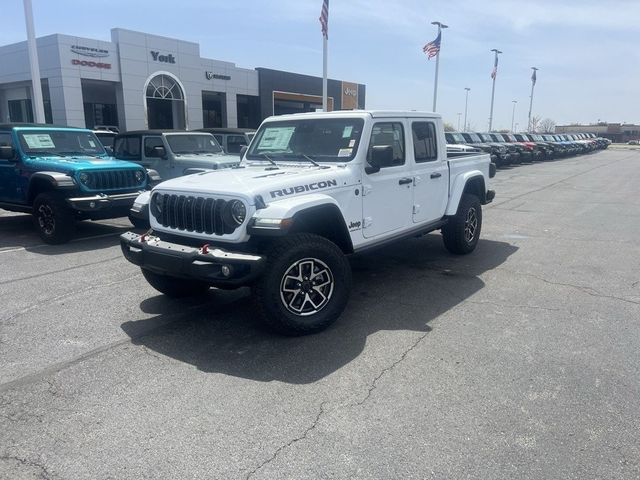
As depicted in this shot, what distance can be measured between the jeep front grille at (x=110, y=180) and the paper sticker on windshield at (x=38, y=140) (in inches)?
62.0

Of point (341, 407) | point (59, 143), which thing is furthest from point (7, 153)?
point (341, 407)

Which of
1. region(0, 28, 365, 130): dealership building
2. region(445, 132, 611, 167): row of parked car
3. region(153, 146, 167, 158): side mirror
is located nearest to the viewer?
region(153, 146, 167, 158): side mirror

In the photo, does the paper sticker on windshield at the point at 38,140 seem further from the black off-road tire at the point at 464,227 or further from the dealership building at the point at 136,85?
the dealership building at the point at 136,85

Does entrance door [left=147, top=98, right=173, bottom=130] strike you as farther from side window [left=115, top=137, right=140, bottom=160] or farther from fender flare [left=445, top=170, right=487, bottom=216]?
fender flare [left=445, top=170, right=487, bottom=216]

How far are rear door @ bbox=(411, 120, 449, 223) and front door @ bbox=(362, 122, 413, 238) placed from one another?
206 millimetres

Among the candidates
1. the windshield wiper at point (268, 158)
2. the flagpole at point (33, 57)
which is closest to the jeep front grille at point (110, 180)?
the windshield wiper at point (268, 158)

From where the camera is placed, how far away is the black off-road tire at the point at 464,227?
23.2 feet

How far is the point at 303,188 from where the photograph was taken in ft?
15.0

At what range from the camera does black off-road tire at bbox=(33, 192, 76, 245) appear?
26.4 ft

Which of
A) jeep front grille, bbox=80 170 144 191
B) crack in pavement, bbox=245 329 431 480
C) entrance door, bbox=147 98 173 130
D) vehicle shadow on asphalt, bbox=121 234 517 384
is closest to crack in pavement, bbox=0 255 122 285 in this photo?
jeep front grille, bbox=80 170 144 191

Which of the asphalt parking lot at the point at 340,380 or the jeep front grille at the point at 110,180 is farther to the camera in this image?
the jeep front grille at the point at 110,180

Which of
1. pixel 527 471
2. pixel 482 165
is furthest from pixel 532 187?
pixel 527 471

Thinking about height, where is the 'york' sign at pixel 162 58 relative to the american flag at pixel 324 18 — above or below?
below

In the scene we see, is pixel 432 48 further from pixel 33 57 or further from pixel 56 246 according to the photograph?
pixel 56 246
